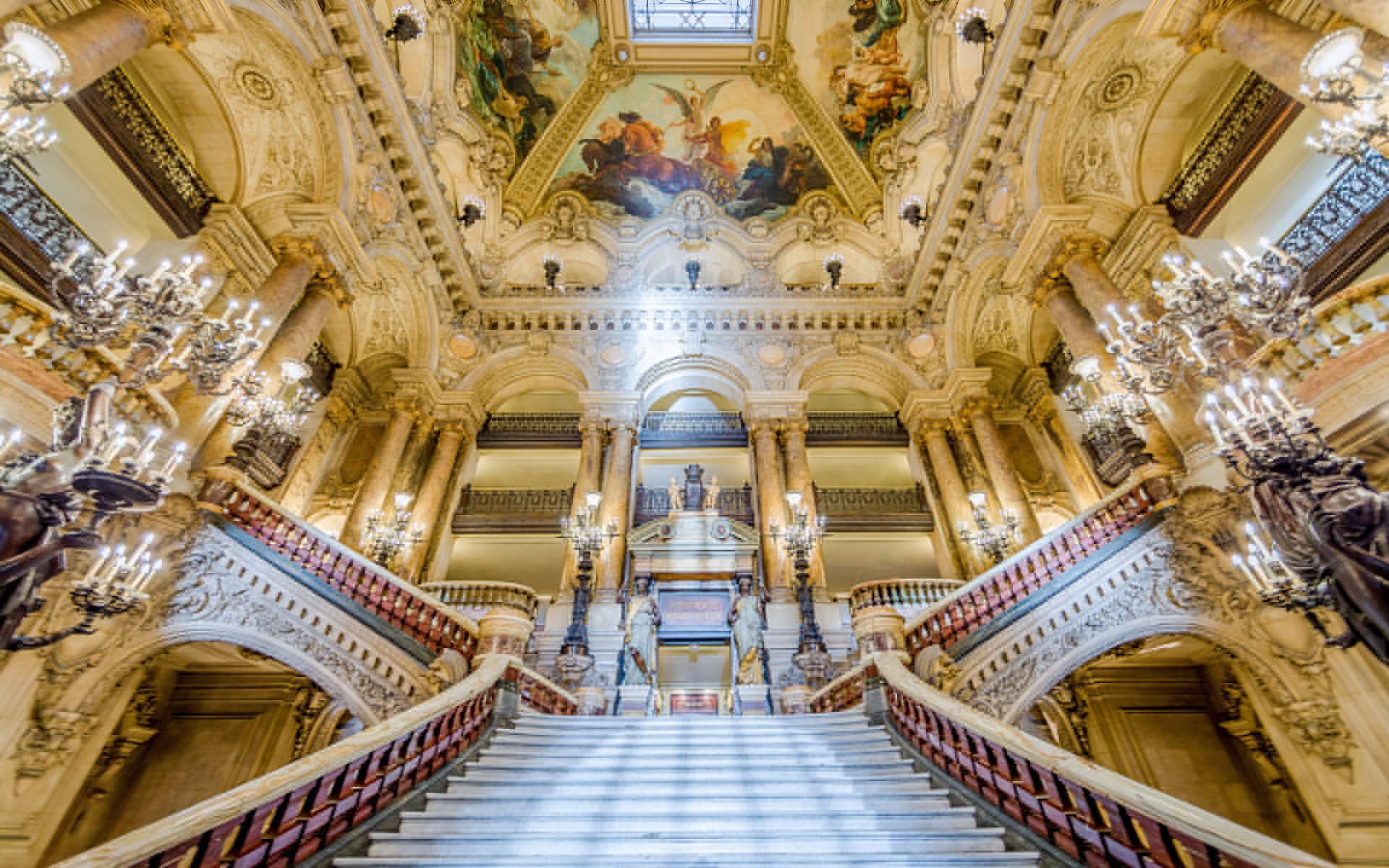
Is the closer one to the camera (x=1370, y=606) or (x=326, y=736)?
(x=1370, y=606)

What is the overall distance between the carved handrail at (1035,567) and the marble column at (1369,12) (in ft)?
16.1

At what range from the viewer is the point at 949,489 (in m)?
13.7

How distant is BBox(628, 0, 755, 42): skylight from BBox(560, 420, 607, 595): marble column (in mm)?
11695

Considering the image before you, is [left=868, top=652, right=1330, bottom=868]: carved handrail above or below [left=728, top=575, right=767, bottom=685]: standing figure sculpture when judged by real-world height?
below

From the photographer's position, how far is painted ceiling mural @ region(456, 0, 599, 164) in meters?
14.3

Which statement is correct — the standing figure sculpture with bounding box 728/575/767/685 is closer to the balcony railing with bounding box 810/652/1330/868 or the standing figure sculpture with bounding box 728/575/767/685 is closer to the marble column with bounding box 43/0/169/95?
the balcony railing with bounding box 810/652/1330/868

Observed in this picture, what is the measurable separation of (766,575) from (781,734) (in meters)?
6.57

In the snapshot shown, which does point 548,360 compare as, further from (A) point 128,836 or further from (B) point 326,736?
(A) point 128,836

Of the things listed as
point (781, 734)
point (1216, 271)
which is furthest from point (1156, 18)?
point (781, 734)

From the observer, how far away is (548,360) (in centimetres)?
1609

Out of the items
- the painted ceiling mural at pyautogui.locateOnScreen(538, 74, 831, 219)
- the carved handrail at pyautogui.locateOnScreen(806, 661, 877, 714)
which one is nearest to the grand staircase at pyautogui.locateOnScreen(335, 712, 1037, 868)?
the carved handrail at pyautogui.locateOnScreen(806, 661, 877, 714)

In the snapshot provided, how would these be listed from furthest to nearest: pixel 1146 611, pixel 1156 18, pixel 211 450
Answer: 1. pixel 211 450
2. pixel 1156 18
3. pixel 1146 611

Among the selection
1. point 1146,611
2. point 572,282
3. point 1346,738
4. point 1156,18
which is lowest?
point 1346,738

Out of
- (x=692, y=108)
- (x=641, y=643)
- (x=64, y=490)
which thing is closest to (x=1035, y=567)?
(x=641, y=643)
